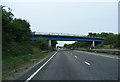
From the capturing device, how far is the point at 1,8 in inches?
540

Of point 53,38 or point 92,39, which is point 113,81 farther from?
point 92,39

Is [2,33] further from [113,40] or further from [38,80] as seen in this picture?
[113,40]

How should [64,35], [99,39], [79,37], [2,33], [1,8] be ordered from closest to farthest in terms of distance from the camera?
1. [1,8]
2. [2,33]
3. [64,35]
4. [79,37]
5. [99,39]

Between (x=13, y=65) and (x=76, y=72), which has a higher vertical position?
(x=76, y=72)

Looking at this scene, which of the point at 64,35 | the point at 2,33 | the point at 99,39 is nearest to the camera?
the point at 2,33

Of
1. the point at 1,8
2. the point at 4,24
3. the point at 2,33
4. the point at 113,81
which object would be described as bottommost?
the point at 113,81

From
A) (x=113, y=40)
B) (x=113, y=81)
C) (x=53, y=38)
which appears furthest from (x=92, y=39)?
(x=113, y=81)

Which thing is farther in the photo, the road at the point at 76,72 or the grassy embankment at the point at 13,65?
the grassy embankment at the point at 13,65

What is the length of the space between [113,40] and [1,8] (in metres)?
67.6

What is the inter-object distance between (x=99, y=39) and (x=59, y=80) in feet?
224

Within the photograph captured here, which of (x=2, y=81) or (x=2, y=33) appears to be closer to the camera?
(x=2, y=81)

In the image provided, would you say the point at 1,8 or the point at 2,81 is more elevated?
the point at 1,8

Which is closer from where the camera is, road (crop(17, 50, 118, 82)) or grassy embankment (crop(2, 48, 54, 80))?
road (crop(17, 50, 118, 82))

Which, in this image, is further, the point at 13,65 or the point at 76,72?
the point at 13,65
